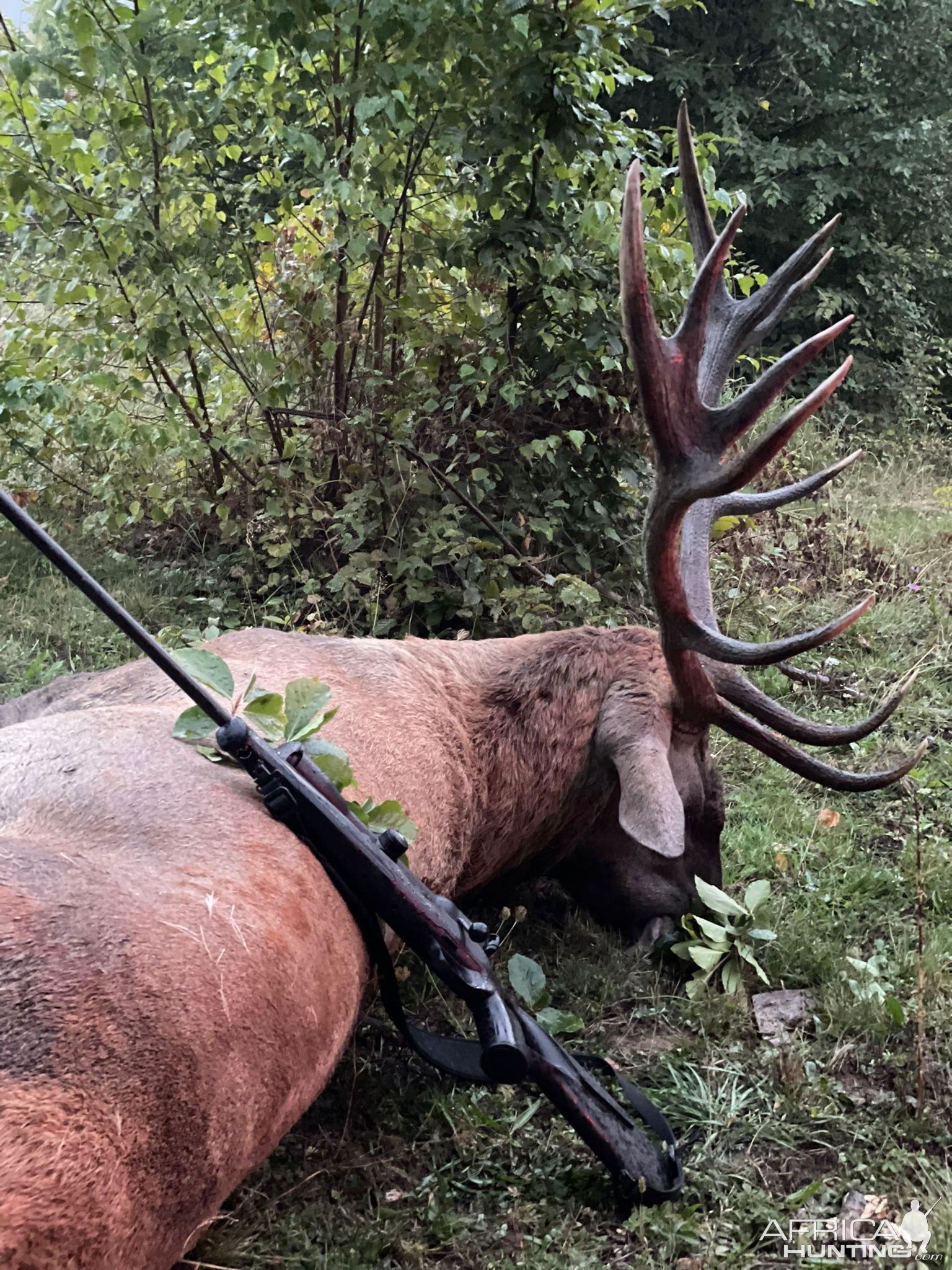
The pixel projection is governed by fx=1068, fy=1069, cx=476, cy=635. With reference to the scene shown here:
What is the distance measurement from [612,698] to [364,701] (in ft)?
2.78

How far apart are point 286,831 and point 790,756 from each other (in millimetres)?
1831

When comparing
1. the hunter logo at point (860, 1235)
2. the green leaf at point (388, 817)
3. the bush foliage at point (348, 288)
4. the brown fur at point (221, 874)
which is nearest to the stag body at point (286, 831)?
the brown fur at point (221, 874)

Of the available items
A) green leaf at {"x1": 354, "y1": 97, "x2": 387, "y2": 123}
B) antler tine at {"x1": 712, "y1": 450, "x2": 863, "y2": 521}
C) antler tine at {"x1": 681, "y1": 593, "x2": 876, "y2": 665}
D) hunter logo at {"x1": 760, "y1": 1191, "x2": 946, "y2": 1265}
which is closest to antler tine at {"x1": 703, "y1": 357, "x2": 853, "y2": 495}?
antler tine at {"x1": 712, "y1": 450, "x2": 863, "y2": 521}

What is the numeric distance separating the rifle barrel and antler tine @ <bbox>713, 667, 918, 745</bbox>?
1881mm

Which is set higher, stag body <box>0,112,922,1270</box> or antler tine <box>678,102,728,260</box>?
antler tine <box>678,102,728,260</box>

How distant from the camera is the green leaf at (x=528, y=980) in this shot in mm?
2889

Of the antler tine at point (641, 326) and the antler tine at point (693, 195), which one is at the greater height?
the antler tine at point (693, 195)

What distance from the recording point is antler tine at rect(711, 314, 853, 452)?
2.62 metres

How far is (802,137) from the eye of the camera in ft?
39.1

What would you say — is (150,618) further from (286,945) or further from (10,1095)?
(10,1095)

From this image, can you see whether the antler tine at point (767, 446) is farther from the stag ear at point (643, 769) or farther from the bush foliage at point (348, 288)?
the bush foliage at point (348, 288)

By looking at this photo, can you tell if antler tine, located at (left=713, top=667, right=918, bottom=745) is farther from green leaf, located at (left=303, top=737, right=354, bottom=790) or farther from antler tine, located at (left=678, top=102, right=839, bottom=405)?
green leaf, located at (left=303, top=737, right=354, bottom=790)

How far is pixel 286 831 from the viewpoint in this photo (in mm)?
2270

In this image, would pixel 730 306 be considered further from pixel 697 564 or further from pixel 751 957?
pixel 751 957
